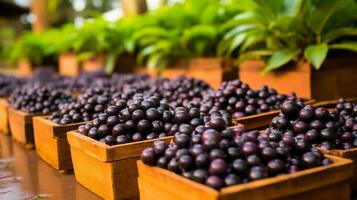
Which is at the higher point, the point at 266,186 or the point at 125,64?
the point at 125,64

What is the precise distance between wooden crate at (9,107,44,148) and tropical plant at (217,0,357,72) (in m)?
1.47

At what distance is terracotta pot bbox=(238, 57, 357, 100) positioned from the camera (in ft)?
9.46

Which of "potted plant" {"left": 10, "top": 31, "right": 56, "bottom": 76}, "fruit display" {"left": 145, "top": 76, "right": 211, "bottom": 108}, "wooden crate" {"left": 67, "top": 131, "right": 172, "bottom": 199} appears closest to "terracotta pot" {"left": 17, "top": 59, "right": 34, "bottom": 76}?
"potted plant" {"left": 10, "top": 31, "right": 56, "bottom": 76}

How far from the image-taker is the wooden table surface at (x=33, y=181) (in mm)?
1908

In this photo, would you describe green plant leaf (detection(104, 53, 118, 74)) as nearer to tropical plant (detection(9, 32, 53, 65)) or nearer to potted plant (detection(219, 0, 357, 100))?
tropical plant (detection(9, 32, 53, 65))

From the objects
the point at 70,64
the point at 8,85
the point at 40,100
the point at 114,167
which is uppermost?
the point at 70,64

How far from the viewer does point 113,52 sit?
532cm

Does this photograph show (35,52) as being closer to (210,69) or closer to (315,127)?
(210,69)

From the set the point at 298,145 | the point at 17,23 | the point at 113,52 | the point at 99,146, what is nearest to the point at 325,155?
the point at 298,145

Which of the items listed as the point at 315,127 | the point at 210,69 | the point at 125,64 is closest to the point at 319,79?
the point at 210,69

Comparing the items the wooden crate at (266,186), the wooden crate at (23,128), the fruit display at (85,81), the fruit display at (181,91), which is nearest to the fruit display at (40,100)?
the wooden crate at (23,128)

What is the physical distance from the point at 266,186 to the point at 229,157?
151 mm

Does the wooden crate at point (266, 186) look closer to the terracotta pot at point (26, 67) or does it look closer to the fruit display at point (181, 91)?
the fruit display at point (181, 91)

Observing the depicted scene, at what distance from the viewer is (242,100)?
7.93ft
